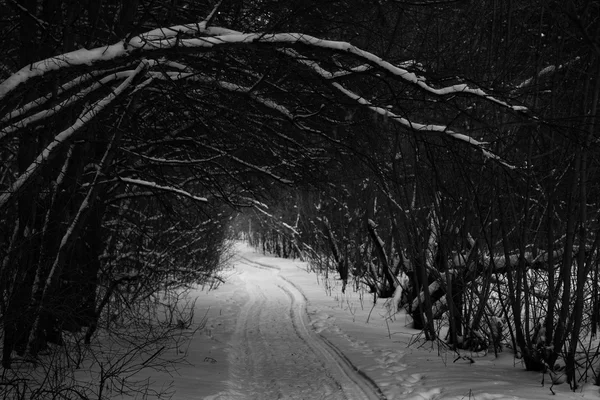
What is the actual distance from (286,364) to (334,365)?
0.70 m

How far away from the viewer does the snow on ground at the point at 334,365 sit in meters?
6.05

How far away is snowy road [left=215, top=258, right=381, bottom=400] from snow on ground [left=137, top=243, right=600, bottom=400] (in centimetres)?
1

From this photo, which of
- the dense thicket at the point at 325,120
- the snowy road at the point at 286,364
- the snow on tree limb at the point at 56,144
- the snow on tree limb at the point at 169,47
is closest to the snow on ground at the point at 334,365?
the snowy road at the point at 286,364

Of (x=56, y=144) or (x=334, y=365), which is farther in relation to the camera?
(x=334, y=365)

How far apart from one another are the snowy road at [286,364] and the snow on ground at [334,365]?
1cm

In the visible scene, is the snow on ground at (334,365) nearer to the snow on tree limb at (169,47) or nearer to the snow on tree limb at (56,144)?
the snow on tree limb at (56,144)

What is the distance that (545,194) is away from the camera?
260 inches

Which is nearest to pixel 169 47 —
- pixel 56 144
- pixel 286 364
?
pixel 56 144

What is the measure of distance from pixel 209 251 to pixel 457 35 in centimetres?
1363

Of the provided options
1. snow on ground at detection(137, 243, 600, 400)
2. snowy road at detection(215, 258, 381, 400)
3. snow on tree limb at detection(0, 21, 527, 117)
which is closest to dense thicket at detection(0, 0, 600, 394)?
snow on tree limb at detection(0, 21, 527, 117)

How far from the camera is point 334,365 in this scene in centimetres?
775

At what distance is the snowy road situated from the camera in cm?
638

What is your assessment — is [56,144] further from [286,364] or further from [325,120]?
[286,364]

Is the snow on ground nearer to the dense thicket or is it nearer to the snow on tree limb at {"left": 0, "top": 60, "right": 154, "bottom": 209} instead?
the dense thicket
